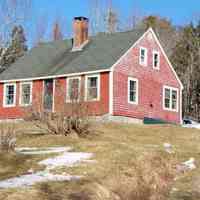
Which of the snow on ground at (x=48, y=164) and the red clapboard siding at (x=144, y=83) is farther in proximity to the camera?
the red clapboard siding at (x=144, y=83)

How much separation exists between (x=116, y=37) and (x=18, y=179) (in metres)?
23.8

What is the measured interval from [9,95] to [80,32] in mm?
6059

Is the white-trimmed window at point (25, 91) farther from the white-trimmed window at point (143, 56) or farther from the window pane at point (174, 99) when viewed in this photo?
the window pane at point (174, 99)

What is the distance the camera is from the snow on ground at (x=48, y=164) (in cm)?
1055

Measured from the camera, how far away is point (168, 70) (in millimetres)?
34594

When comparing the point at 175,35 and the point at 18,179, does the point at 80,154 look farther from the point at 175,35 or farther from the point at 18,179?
the point at 175,35

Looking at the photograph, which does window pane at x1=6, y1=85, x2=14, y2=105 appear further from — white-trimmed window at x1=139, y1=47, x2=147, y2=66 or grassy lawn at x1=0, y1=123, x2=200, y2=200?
grassy lawn at x1=0, y1=123, x2=200, y2=200

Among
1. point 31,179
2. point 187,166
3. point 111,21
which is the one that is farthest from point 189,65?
point 31,179

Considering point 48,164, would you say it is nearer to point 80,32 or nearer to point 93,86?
point 93,86

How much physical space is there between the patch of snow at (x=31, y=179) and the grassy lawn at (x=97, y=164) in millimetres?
318

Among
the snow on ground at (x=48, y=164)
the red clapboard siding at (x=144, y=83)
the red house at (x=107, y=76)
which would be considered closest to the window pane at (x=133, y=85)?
the red house at (x=107, y=76)

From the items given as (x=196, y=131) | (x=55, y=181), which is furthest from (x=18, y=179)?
(x=196, y=131)

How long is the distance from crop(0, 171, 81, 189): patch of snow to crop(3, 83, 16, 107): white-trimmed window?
22.2 metres

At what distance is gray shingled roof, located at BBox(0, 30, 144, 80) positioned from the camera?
31297 mm
